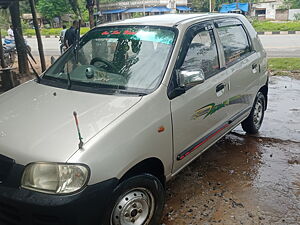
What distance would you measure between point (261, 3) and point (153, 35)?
42198 millimetres

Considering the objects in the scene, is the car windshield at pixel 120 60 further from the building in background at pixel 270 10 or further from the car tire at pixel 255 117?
the building in background at pixel 270 10

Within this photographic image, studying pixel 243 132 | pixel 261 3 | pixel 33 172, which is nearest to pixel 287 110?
pixel 243 132

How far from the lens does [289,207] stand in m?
3.11

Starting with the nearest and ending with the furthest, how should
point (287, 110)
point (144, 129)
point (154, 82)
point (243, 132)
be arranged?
1. point (144, 129)
2. point (154, 82)
3. point (243, 132)
4. point (287, 110)

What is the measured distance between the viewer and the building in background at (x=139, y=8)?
35094mm

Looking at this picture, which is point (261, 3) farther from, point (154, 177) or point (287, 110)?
point (154, 177)

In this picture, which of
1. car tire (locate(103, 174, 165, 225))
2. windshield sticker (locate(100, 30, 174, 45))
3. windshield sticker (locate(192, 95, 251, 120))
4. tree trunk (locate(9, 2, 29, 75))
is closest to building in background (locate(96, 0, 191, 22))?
tree trunk (locate(9, 2, 29, 75))

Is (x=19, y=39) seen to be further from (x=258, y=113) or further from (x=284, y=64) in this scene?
(x=284, y=64)

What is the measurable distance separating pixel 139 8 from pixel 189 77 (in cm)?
3648

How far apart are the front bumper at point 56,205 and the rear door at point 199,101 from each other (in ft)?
3.21

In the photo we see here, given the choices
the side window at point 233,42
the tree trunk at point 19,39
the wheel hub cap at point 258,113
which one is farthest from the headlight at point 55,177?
the tree trunk at point 19,39

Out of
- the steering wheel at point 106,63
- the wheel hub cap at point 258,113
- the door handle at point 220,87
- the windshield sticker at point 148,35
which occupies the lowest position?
the wheel hub cap at point 258,113

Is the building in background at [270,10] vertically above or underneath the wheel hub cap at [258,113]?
above

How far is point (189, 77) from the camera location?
2.84 m
